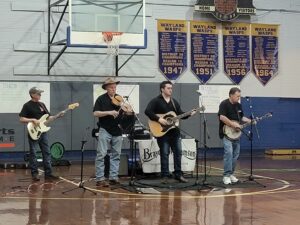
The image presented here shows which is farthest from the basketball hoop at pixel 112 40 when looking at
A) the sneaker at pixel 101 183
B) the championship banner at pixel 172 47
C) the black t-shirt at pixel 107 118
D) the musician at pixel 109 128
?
the sneaker at pixel 101 183

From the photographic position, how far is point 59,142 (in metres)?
17.0

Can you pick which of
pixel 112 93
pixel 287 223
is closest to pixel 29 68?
pixel 112 93

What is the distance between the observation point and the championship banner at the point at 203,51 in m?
18.9

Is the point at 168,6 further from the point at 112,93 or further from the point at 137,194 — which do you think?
the point at 137,194

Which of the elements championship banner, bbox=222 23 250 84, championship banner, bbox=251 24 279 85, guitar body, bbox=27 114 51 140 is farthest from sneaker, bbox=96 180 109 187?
Answer: championship banner, bbox=251 24 279 85

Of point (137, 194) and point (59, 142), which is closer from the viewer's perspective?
point (137, 194)

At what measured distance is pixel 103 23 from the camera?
1552 centimetres

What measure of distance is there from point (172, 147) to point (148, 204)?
2.58 metres

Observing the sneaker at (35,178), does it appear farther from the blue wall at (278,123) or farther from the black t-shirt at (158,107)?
the blue wall at (278,123)

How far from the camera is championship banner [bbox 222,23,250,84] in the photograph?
19203 millimetres

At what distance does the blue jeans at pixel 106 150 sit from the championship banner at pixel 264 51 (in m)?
10.0

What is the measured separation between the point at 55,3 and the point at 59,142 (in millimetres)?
4315

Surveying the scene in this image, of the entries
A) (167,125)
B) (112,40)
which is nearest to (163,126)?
(167,125)

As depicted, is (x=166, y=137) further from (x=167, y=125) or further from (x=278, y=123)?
(x=278, y=123)
